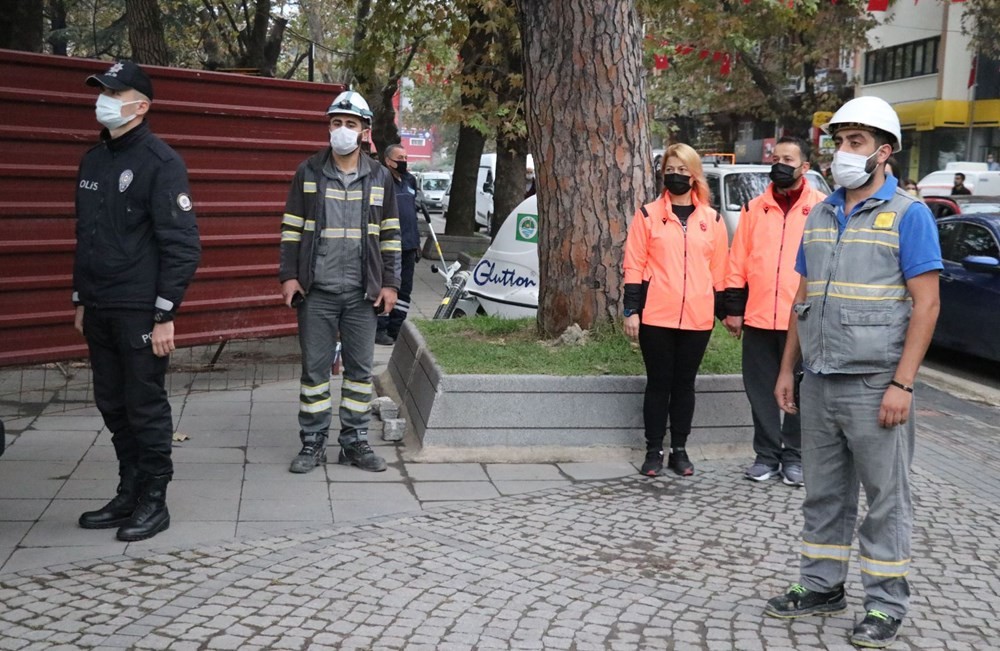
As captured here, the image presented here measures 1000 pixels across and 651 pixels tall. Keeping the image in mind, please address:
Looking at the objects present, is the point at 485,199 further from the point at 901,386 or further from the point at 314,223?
the point at 901,386

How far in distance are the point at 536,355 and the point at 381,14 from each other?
29.9ft

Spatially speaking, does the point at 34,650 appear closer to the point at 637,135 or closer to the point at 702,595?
the point at 702,595

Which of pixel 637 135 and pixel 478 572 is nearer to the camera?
pixel 478 572

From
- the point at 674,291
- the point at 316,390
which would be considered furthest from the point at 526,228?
the point at 316,390

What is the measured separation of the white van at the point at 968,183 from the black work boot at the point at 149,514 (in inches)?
790

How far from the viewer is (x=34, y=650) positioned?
4.14m

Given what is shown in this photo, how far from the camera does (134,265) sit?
17.6 ft

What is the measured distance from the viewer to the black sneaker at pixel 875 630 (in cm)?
431

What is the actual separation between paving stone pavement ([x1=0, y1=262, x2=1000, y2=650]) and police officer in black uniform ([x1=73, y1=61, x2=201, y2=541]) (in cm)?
41

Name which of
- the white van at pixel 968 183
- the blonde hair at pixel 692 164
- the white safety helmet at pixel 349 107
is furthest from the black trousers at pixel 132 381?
the white van at pixel 968 183

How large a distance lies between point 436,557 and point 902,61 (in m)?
40.2

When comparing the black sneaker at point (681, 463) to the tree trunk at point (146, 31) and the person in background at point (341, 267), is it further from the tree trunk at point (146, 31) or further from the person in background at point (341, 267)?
the tree trunk at point (146, 31)

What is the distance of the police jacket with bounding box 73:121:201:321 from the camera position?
17.6 ft

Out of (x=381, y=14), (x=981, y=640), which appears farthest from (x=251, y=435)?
(x=381, y=14)
